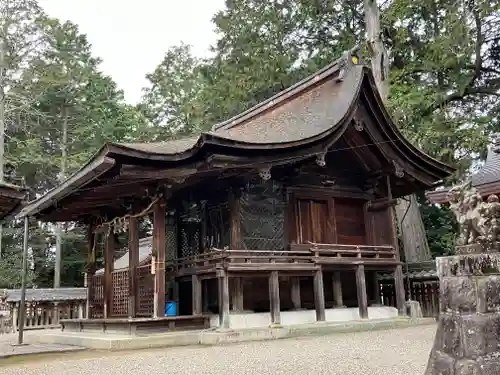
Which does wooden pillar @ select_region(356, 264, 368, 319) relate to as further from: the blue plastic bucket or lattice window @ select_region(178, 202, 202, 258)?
the blue plastic bucket

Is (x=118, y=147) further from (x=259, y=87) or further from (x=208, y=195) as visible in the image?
(x=259, y=87)

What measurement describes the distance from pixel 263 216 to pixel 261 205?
0.25 metres

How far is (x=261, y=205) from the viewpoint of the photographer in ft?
37.1

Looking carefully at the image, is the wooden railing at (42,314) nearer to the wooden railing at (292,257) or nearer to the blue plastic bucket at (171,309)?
the blue plastic bucket at (171,309)

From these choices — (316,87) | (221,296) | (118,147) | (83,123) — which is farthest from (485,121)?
(83,123)

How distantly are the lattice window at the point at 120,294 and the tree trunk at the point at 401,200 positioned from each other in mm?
10742

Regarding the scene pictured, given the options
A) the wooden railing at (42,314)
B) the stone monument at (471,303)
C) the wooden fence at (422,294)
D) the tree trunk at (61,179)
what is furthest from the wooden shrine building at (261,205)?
the tree trunk at (61,179)

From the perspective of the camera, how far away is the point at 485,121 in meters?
18.0

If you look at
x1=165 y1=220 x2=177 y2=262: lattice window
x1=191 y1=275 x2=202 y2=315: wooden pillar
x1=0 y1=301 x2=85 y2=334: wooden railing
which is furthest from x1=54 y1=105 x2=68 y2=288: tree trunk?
x1=191 y1=275 x2=202 y2=315: wooden pillar

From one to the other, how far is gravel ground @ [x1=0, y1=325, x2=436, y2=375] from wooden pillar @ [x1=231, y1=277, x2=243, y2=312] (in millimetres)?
1772

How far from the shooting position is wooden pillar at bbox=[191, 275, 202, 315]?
10.2 metres

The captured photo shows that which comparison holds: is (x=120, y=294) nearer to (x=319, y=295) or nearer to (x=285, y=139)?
(x=319, y=295)

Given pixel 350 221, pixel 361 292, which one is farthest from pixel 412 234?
pixel 361 292

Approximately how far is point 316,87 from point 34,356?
350 inches
